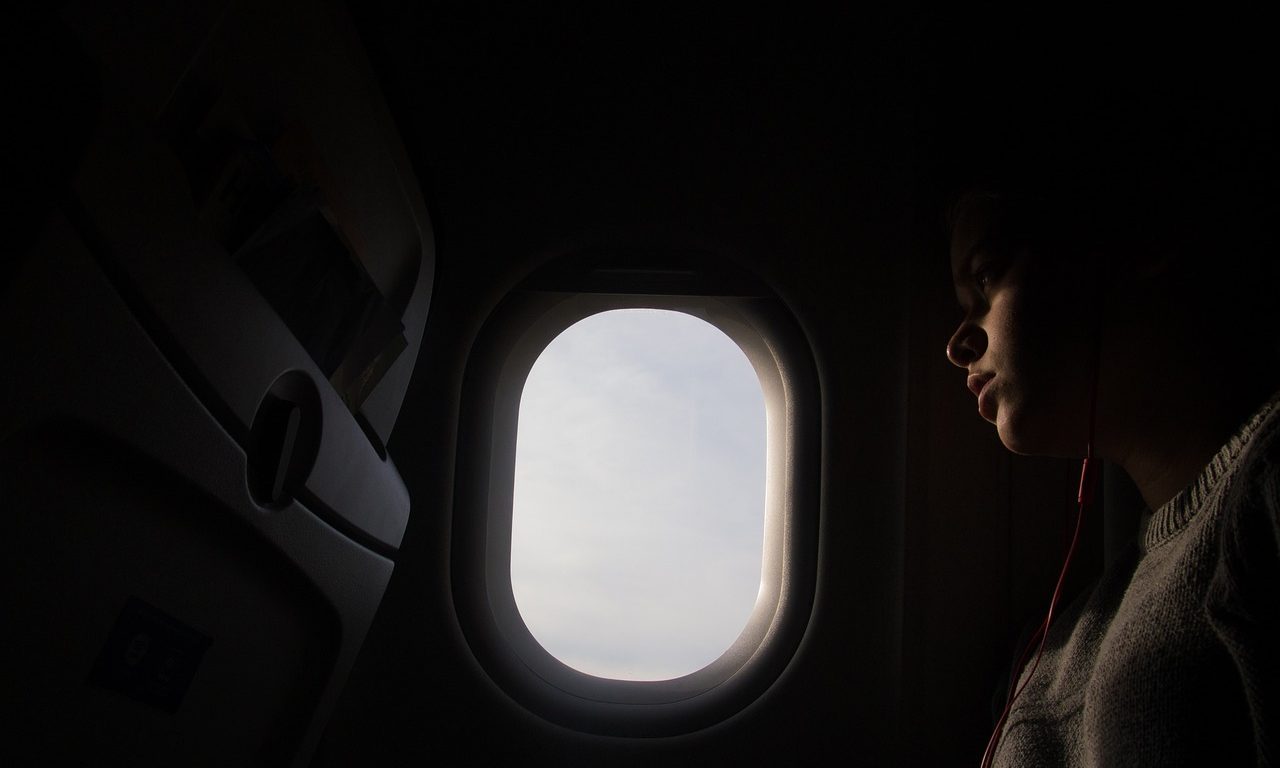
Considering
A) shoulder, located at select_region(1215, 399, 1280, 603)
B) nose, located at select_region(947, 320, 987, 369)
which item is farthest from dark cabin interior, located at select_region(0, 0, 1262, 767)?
shoulder, located at select_region(1215, 399, 1280, 603)

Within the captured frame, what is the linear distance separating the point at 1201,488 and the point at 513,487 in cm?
100

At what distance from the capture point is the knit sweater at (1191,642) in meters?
0.66

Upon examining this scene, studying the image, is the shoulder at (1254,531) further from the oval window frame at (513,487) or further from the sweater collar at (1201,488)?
the oval window frame at (513,487)

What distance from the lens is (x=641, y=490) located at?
157cm

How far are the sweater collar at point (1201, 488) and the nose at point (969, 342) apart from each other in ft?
1.00

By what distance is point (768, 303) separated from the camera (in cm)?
148

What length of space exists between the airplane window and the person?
489mm

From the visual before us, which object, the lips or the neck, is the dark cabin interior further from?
the neck

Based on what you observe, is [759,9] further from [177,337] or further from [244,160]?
[177,337]

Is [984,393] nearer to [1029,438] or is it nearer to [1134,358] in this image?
[1029,438]

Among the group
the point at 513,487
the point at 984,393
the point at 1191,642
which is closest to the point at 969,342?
the point at 984,393

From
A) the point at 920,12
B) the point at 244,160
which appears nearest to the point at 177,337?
the point at 244,160

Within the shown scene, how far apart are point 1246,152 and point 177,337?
1105 millimetres

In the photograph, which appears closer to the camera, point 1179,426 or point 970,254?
point 1179,426
